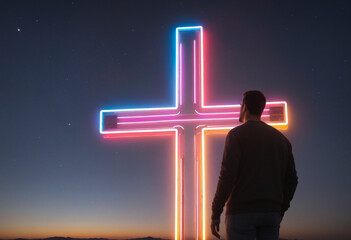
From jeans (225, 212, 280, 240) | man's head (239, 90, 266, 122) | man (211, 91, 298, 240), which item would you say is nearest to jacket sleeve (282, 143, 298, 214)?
man (211, 91, 298, 240)

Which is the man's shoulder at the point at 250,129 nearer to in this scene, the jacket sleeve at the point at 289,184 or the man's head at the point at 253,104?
the man's head at the point at 253,104

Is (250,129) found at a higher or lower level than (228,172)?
higher

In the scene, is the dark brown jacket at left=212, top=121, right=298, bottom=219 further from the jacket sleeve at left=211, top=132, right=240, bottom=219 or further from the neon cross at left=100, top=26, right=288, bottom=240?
the neon cross at left=100, top=26, right=288, bottom=240

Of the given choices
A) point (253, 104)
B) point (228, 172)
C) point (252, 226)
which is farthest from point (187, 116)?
point (252, 226)

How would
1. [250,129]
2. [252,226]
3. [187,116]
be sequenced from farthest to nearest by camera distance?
[187,116]
[250,129]
[252,226]

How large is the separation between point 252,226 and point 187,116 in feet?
4.75

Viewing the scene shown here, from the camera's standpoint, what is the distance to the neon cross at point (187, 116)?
333 cm

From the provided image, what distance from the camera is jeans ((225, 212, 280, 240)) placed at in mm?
2129

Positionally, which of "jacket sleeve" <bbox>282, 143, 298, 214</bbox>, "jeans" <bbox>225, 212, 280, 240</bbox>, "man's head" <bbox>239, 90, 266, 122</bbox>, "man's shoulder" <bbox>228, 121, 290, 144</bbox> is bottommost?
"jeans" <bbox>225, 212, 280, 240</bbox>

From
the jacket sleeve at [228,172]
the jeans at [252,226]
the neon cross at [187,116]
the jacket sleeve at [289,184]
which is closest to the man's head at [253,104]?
the jacket sleeve at [228,172]

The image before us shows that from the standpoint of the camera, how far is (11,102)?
4.01 metres

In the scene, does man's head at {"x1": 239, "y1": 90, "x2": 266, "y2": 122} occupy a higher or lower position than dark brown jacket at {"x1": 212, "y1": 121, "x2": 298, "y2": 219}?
higher

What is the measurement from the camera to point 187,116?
3.46 metres

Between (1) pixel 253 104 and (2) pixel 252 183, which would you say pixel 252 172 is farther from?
(1) pixel 253 104
